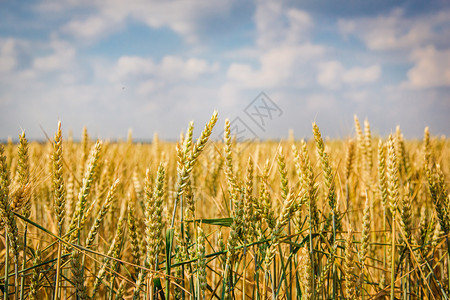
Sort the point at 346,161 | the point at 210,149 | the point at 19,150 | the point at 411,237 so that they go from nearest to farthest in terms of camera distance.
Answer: the point at 19,150
the point at 411,237
the point at 346,161
the point at 210,149

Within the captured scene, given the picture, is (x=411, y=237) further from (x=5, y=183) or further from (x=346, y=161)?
(x=5, y=183)

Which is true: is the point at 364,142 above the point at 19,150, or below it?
above

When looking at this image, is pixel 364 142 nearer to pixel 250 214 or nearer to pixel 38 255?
pixel 250 214

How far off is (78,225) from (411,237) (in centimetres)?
114

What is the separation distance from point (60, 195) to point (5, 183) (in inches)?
5.5

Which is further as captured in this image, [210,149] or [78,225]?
[210,149]

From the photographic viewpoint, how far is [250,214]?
2.64 ft

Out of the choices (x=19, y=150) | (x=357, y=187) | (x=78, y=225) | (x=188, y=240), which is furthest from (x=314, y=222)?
(x=357, y=187)

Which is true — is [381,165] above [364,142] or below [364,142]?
below

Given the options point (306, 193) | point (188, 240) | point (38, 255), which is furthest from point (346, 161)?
point (38, 255)

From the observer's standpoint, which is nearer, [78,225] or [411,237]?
[78,225]

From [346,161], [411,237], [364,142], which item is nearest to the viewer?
[411,237]

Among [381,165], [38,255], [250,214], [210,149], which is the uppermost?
[210,149]

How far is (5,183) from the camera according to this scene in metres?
0.79
